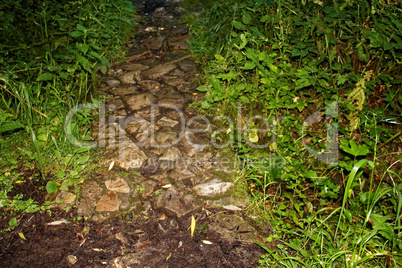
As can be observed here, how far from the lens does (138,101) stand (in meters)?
3.83

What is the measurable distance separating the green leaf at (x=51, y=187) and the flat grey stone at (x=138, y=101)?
1364 millimetres

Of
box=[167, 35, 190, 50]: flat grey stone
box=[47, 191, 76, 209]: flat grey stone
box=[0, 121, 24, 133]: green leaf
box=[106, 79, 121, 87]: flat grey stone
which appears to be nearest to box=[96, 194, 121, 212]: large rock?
box=[47, 191, 76, 209]: flat grey stone

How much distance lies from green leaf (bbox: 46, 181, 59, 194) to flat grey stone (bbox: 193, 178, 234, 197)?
122cm

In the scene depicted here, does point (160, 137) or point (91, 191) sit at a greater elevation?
point (160, 137)

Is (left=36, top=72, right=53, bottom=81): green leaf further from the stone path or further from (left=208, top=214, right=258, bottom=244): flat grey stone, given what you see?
(left=208, top=214, right=258, bottom=244): flat grey stone

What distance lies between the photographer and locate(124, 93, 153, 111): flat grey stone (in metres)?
3.74

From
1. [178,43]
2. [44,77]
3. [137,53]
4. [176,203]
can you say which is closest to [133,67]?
[137,53]

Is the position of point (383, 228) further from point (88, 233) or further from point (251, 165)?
point (88, 233)

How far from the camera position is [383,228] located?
79.3 inches

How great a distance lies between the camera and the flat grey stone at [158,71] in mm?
4305

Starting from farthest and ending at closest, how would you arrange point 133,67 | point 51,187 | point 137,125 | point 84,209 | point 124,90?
point 133,67
point 124,90
point 137,125
point 51,187
point 84,209

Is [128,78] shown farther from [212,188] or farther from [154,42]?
[212,188]

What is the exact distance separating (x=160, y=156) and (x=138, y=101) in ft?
3.50

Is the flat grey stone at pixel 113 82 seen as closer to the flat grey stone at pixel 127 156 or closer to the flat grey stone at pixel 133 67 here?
the flat grey stone at pixel 133 67
